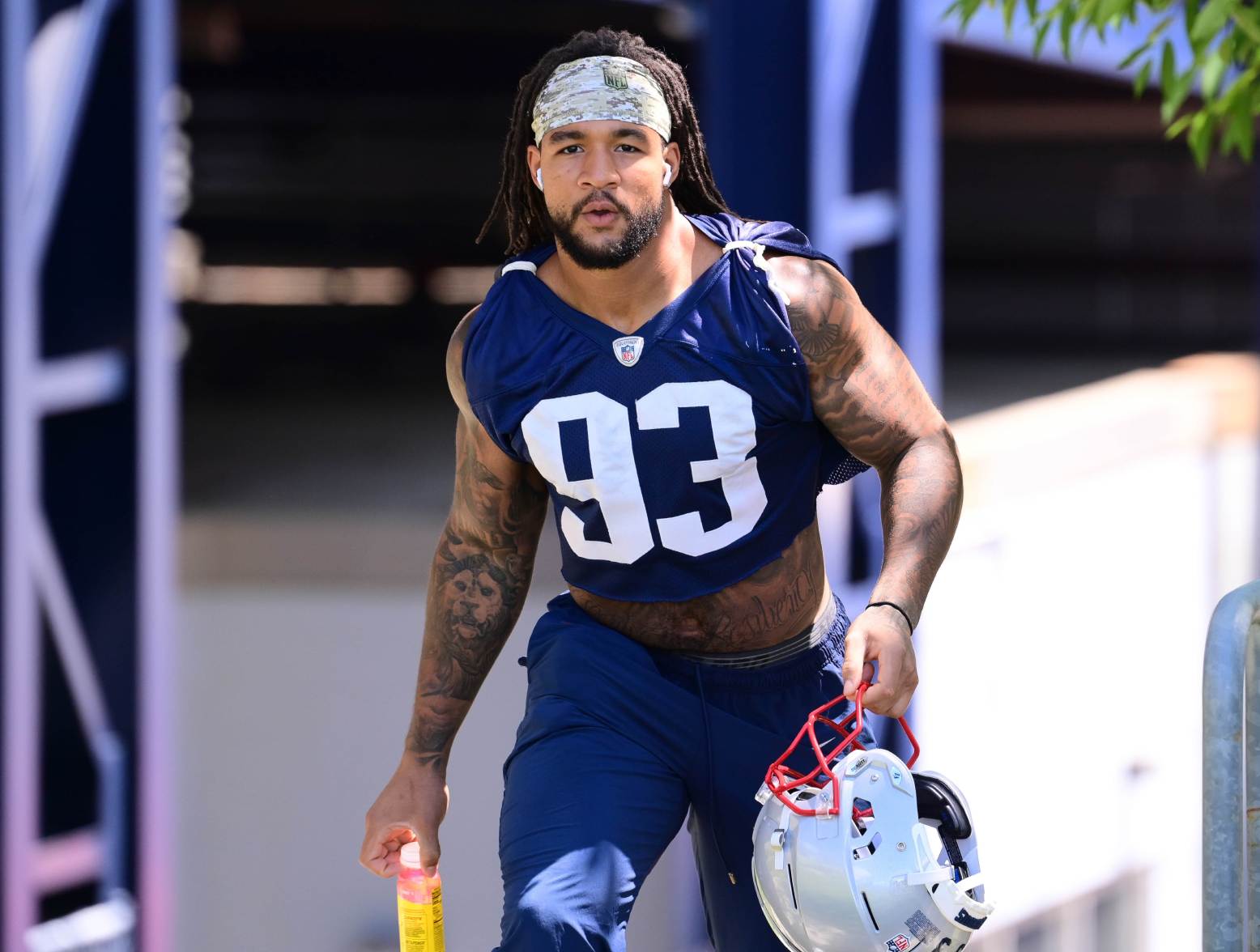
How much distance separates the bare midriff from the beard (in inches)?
23.0

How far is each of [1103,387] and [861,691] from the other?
7174 millimetres

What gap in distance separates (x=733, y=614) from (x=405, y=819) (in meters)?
0.68

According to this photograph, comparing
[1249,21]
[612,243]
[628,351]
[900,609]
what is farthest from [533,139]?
[1249,21]

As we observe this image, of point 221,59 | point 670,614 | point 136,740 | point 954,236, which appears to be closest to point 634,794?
point 670,614

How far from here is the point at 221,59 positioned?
1752 cm

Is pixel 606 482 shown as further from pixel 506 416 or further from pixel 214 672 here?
pixel 214 672

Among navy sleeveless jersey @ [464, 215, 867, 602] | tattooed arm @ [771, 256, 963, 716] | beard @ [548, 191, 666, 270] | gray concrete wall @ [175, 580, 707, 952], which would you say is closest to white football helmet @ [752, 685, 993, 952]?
tattooed arm @ [771, 256, 963, 716]

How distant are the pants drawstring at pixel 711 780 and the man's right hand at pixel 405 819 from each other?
477 mm

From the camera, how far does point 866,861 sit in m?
2.57

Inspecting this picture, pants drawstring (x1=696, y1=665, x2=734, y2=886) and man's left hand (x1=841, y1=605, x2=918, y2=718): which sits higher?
man's left hand (x1=841, y1=605, x2=918, y2=718)

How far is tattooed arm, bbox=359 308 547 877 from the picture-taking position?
324 cm

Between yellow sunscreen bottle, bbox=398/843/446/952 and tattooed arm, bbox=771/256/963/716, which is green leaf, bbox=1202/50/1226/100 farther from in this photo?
yellow sunscreen bottle, bbox=398/843/446/952

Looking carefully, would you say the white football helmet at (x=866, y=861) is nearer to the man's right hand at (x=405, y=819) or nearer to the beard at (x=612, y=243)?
the man's right hand at (x=405, y=819)

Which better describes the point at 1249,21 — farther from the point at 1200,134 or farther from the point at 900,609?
the point at 900,609
